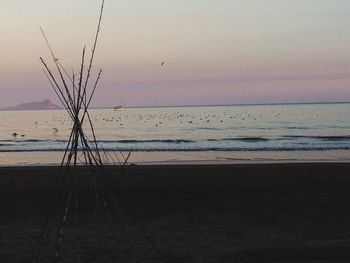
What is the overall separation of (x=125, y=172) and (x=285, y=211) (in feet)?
28.6

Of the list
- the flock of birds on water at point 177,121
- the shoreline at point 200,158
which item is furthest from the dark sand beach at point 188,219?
the flock of birds on water at point 177,121

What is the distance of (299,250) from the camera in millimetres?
7691

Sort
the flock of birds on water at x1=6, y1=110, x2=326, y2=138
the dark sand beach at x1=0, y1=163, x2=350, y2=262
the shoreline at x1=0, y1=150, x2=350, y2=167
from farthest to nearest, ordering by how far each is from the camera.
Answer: the flock of birds on water at x1=6, y1=110, x2=326, y2=138
the shoreline at x1=0, y1=150, x2=350, y2=167
the dark sand beach at x1=0, y1=163, x2=350, y2=262

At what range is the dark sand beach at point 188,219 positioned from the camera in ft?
25.1

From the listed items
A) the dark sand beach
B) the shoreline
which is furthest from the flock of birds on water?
the dark sand beach

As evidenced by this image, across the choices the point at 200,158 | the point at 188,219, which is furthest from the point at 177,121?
the point at 188,219

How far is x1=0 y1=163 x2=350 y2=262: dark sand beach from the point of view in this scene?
7.66 metres

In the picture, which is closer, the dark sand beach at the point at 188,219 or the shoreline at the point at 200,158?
the dark sand beach at the point at 188,219

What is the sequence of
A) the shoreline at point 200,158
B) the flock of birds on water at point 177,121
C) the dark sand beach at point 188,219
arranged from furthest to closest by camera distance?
the flock of birds on water at point 177,121
the shoreline at point 200,158
the dark sand beach at point 188,219

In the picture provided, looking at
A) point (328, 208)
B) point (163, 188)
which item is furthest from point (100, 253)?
point (163, 188)

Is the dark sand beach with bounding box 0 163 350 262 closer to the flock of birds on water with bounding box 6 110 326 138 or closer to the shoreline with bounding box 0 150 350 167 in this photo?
the shoreline with bounding box 0 150 350 167

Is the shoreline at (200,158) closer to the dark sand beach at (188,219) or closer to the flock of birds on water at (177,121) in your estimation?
the dark sand beach at (188,219)

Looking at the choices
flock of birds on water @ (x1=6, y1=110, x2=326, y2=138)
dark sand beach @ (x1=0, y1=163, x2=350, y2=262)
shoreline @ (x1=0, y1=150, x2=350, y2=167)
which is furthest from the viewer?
flock of birds on water @ (x1=6, y1=110, x2=326, y2=138)

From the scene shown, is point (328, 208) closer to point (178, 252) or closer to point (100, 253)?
point (178, 252)
